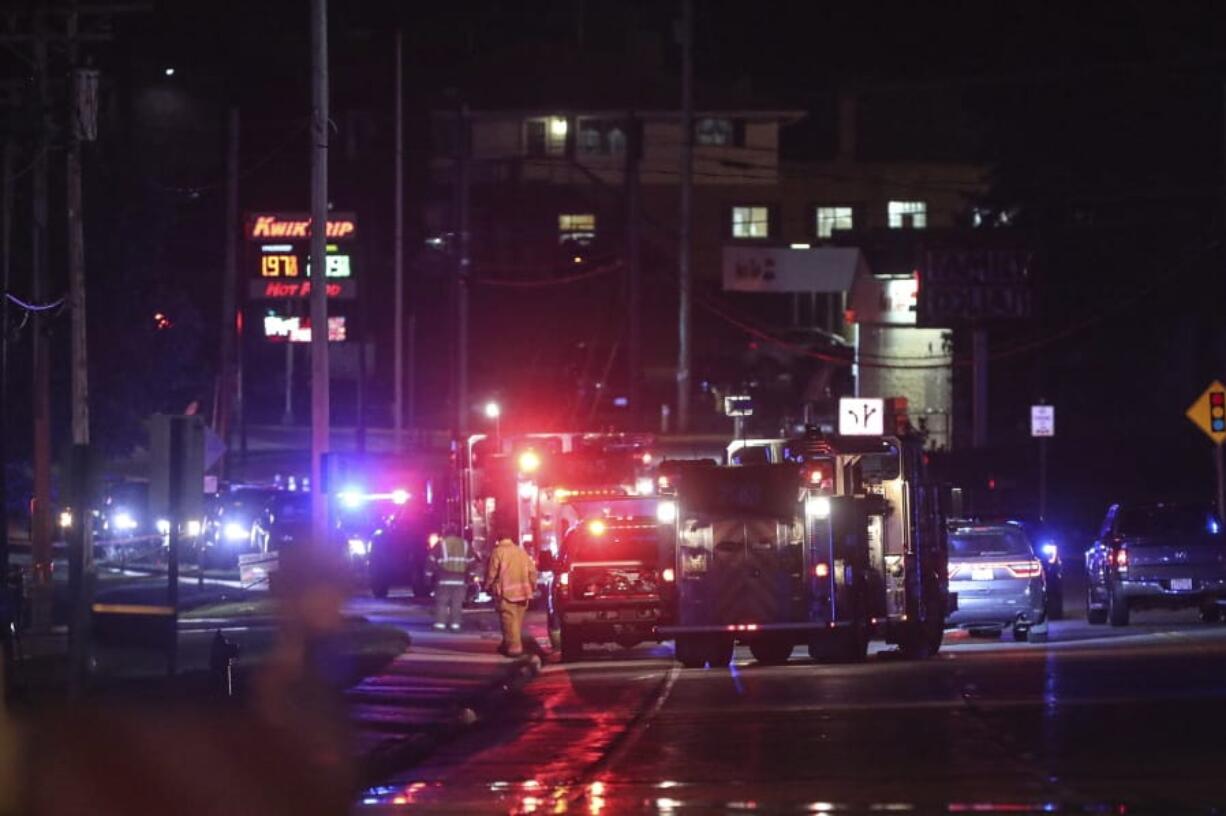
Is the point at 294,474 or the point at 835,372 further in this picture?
the point at 835,372

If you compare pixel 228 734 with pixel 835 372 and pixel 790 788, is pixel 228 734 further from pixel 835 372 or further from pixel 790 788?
pixel 835 372

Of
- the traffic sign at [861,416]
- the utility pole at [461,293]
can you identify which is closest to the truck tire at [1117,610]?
the traffic sign at [861,416]

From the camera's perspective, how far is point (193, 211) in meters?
84.1

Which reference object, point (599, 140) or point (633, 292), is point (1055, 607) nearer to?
point (633, 292)

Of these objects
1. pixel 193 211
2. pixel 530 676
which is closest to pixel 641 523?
pixel 530 676

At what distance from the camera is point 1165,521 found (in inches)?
1251

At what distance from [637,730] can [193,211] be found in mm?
68598

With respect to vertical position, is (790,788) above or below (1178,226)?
below

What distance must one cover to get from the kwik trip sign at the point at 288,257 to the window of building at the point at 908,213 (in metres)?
38.1

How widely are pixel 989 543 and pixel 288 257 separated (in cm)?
2294

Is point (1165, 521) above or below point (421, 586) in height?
above

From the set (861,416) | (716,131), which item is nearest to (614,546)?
(861,416)

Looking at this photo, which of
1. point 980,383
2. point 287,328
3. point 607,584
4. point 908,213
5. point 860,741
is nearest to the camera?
point 860,741

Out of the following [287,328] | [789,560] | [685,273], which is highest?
[685,273]
